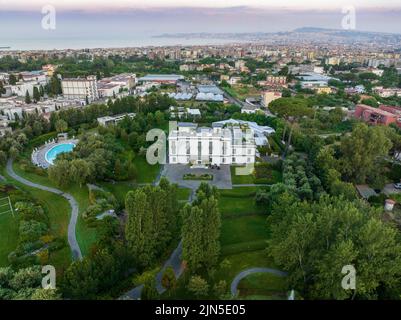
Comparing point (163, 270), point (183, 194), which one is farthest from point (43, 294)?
point (183, 194)

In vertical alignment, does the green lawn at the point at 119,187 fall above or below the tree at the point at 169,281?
above

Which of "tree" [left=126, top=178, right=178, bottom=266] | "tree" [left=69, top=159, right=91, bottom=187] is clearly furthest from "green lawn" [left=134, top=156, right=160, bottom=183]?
"tree" [left=126, top=178, right=178, bottom=266]

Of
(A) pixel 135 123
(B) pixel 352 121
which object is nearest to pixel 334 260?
(A) pixel 135 123

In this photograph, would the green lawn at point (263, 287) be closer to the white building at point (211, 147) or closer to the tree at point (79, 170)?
the tree at point (79, 170)

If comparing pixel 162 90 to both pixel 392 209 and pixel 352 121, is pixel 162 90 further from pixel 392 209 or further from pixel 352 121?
pixel 392 209

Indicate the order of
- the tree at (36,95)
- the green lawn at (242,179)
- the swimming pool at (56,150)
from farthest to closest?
the tree at (36,95) → the swimming pool at (56,150) → the green lawn at (242,179)

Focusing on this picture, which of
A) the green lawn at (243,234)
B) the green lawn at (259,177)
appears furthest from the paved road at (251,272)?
the green lawn at (259,177)
